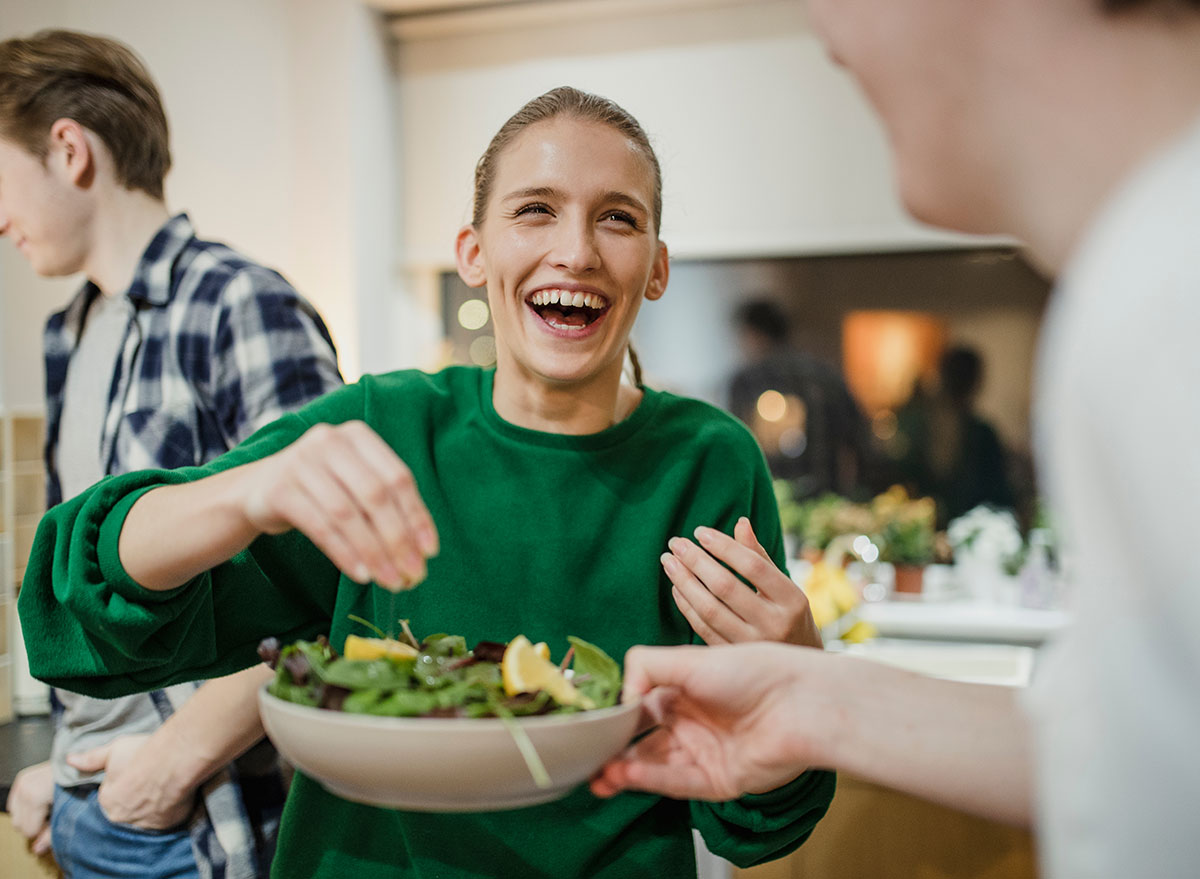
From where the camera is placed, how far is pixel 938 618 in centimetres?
359

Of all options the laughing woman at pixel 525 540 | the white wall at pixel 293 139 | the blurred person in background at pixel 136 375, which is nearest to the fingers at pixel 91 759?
the blurred person in background at pixel 136 375

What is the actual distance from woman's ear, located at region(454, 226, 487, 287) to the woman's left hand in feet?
1.54

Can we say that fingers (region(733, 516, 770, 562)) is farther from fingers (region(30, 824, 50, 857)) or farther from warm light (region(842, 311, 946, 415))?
warm light (region(842, 311, 946, 415))

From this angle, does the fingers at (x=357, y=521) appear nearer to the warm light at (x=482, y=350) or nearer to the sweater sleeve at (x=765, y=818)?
the sweater sleeve at (x=765, y=818)

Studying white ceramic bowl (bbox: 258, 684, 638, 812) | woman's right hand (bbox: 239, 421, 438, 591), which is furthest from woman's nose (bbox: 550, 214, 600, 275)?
white ceramic bowl (bbox: 258, 684, 638, 812)

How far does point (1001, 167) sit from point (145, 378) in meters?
1.25

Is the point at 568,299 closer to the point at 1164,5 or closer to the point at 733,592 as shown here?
the point at 733,592

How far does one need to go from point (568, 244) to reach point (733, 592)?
0.42 m

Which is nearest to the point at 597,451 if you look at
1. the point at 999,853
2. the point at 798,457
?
the point at 999,853

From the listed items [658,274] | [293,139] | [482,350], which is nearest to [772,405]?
[482,350]

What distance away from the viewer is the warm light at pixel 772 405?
4402 millimetres

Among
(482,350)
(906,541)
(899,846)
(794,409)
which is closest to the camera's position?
(899,846)

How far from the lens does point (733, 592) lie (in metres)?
0.98

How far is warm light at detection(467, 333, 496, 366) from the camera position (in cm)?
468
